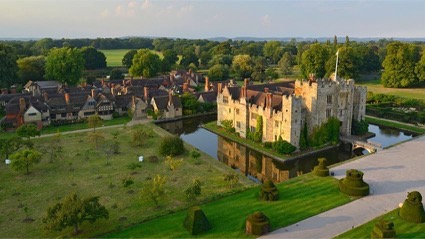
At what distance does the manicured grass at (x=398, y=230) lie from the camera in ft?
84.6

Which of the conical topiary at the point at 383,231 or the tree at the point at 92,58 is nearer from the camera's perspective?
the conical topiary at the point at 383,231

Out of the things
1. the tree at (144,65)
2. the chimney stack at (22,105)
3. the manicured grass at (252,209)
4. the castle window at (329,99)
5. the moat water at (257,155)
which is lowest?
the moat water at (257,155)

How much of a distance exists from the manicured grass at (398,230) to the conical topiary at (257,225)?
209 inches

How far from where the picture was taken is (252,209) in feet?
98.3

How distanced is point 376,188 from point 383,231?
10296 mm

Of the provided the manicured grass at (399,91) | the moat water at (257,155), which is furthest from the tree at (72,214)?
the manicured grass at (399,91)

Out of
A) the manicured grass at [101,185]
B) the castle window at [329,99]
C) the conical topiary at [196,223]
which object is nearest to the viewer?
the conical topiary at [196,223]

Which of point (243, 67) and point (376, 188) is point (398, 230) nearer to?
point (376, 188)

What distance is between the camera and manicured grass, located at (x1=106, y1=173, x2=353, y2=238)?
2662cm

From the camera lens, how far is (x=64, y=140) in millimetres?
52406

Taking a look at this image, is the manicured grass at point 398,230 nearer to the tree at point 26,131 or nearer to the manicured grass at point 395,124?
the manicured grass at point 395,124

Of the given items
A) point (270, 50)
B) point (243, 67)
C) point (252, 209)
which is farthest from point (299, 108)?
point (270, 50)

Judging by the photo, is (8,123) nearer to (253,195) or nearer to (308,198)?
(253,195)

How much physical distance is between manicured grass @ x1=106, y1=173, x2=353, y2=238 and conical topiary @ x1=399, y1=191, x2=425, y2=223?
4.65 meters
